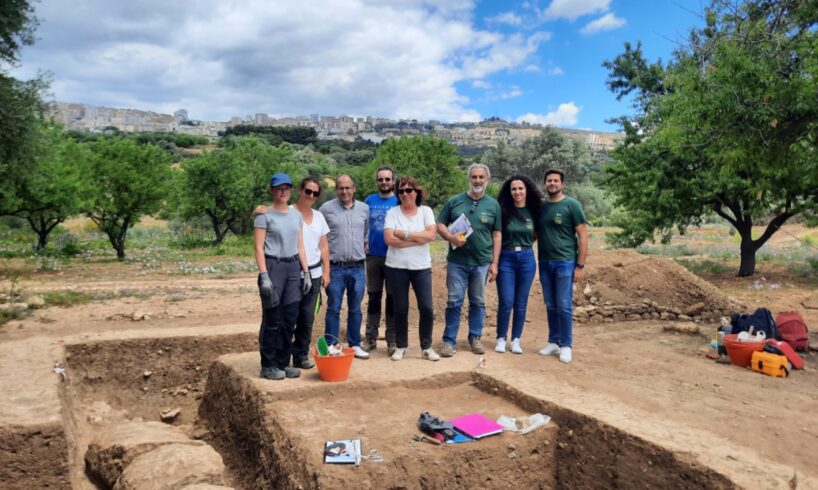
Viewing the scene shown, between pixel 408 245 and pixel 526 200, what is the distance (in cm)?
163

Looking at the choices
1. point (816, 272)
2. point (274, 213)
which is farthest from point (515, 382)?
point (816, 272)

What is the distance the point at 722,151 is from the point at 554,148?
4108 centimetres

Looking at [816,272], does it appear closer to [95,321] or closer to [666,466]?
[666,466]

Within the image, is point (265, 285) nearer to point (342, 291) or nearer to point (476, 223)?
point (342, 291)

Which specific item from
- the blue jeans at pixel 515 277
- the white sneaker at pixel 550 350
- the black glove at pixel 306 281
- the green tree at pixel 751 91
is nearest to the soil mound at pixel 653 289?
the green tree at pixel 751 91

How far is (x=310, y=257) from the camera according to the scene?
5.98m

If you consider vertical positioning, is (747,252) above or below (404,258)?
below

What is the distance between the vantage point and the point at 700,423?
495 centimetres

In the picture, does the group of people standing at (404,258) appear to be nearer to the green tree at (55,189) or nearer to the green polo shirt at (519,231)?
the green polo shirt at (519,231)

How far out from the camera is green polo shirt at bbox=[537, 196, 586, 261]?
21.9 feet

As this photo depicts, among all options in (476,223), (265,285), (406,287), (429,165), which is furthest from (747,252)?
(429,165)

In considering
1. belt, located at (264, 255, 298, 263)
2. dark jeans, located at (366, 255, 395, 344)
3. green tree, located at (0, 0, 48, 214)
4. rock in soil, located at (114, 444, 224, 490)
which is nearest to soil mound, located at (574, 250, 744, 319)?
dark jeans, located at (366, 255, 395, 344)

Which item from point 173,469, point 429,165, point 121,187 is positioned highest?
point 429,165

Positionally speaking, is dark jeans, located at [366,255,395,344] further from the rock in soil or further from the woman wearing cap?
the rock in soil
